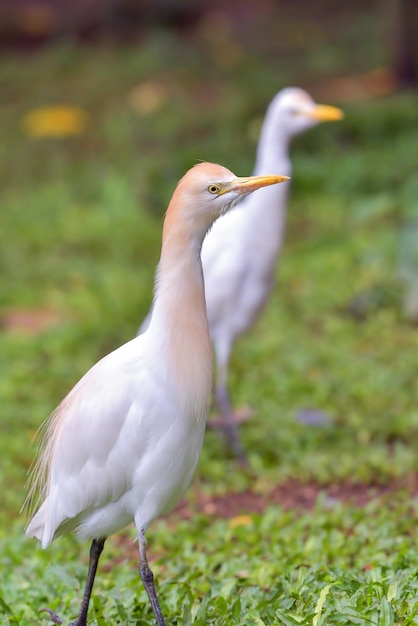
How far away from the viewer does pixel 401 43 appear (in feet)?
34.0

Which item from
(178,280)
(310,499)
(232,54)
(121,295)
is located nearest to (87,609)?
(178,280)

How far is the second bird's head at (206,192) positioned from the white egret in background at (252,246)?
7.69 ft

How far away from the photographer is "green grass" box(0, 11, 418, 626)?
354 cm

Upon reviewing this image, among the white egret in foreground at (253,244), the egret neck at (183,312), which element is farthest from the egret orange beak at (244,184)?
the white egret in foreground at (253,244)

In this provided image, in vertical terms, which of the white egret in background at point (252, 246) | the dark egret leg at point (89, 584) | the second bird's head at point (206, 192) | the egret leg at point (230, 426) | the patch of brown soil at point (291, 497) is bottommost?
the patch of brown soil at point (291, 497)

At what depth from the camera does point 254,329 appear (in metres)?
6.82

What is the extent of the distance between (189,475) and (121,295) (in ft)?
13.8

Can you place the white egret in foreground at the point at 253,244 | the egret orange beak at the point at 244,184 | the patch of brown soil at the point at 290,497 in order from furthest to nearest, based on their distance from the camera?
the white egret in foreground at the point at 253,244 < the patch of brown soil at the point at 290,497 < the egret orange beak at the point at 244,184

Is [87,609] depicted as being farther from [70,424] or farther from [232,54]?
[232,54]

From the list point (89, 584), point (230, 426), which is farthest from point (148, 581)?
point (230, 426)

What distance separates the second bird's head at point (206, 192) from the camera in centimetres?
287

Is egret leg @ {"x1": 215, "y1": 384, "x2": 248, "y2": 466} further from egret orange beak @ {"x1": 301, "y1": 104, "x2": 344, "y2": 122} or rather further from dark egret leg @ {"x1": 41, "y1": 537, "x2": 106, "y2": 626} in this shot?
dark egret leg @ {"x1": 41, "y1": 537, "x2": 106, "y2": 626}

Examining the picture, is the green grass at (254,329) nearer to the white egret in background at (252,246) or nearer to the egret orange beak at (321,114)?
the white egret in background at (252,246)

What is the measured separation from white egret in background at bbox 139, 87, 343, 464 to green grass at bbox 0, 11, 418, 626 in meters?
0.61
